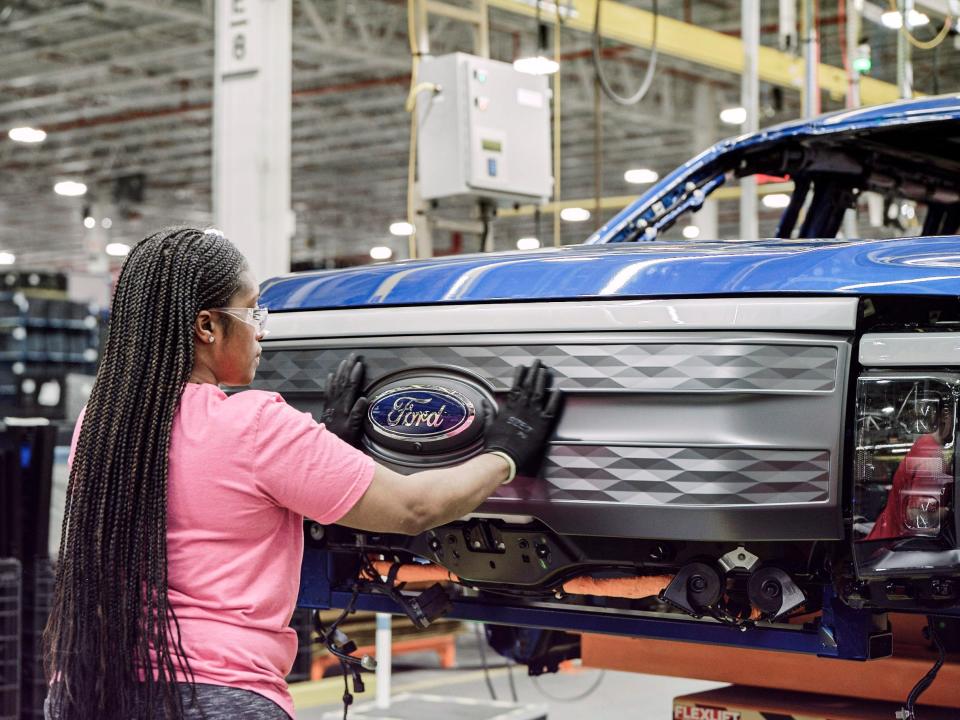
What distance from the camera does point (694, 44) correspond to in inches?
449

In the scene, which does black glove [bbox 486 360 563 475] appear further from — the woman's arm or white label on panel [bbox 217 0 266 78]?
white label on panel [bbox 217 0 266 78]

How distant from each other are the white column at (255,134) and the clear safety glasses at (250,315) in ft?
10.5

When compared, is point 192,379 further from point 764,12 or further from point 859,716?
point 764,12

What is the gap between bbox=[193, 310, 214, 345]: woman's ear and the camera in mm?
2070

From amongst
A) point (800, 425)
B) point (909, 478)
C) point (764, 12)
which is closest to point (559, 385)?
point (800, 425)

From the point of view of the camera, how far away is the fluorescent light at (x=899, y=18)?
6805mm

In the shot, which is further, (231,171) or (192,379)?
(231,171)

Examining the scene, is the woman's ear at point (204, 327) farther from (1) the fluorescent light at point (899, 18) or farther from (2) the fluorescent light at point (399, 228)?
(2) the fluorescent light at point (399, 228)

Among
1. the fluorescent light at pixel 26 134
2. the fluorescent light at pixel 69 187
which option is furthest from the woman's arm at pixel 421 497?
the fluorescent light at pixel 69 187

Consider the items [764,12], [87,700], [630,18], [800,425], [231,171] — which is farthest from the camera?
[764,12]

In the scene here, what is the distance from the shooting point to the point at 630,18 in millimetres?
10617

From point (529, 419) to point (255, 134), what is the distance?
3405 millimetres

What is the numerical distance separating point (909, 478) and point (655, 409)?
0.43 m

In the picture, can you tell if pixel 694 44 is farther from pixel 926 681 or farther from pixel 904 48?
pixel 926 681
